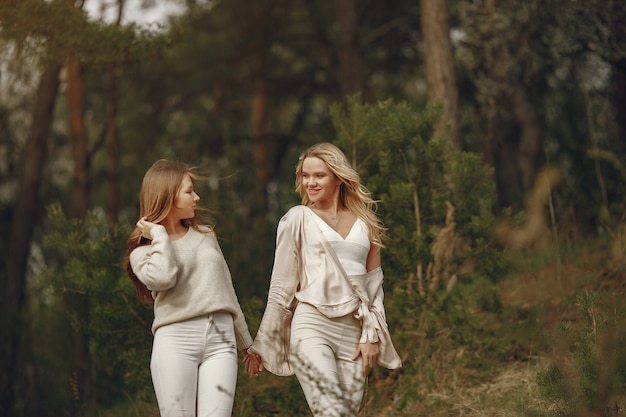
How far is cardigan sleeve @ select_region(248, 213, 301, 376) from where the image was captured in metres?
4.61

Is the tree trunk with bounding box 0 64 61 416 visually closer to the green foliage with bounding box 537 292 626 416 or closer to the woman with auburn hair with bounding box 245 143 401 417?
the woman with auburn hair with bounding box 245 143 401 417

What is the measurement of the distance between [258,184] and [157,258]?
4.91 m

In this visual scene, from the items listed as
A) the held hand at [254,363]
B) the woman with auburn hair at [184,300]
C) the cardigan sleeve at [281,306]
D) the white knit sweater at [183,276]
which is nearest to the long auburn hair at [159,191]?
the woman with auburn hair at [184,300]

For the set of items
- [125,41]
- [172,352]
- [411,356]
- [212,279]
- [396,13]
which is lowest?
[411,356]

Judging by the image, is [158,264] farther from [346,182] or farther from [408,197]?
[408,197]

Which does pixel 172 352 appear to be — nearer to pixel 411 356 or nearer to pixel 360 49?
pixel 411 356

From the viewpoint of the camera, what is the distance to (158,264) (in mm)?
4297

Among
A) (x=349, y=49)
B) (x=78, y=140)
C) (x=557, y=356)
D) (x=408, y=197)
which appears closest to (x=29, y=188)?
(x=78, y=140)

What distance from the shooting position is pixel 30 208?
13.8 m

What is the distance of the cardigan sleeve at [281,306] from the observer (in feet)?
15.1

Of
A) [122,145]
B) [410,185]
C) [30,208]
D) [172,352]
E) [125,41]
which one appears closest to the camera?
[172,352]

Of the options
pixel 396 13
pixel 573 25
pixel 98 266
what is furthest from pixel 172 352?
pixel 396 13

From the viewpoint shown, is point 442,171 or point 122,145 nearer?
point 442,171

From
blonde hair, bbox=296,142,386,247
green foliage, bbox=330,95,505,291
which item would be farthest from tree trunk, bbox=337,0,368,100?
blonde hair, bbox=296,142,386,247
